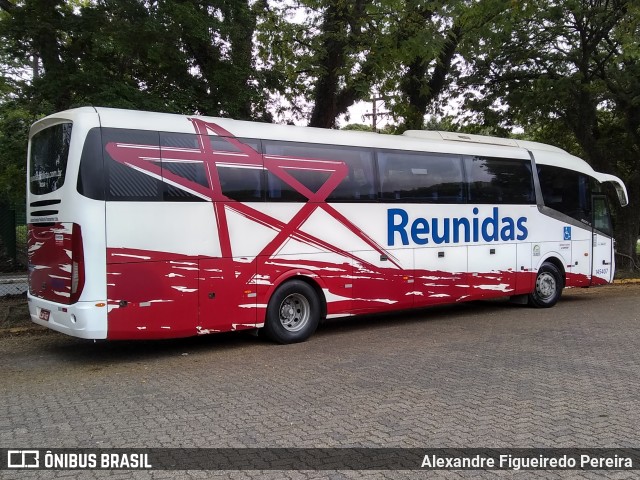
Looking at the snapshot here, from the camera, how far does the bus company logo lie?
13.8 ft

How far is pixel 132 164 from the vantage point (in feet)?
23.9

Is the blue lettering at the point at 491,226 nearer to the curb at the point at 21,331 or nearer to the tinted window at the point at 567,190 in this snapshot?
the tinted window at the point at 567,190

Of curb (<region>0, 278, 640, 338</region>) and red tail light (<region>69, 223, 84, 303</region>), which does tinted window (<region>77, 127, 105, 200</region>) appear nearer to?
red tail light (<region>69, 223, 84, 303</region>)

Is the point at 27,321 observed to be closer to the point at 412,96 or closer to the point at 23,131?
the point at 23,131

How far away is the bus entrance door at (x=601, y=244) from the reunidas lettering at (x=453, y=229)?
250 cm

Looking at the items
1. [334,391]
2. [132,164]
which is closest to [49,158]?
[132,164]

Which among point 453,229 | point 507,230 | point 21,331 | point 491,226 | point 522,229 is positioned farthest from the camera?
point 522,229

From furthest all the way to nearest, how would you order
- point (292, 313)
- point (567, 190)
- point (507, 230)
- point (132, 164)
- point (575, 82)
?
point (575, 82)
point (567, 190)
point (507, 230)
point (292, 313)
point (132, 164)

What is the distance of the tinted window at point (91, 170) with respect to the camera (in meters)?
6.99

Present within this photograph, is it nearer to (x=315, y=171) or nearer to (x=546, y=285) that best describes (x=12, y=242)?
(x=315, y=171)

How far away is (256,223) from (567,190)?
26.1 ft

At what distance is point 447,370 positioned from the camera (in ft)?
22.7

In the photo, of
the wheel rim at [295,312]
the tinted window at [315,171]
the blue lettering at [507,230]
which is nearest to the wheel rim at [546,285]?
the blue lettering at [507,230]

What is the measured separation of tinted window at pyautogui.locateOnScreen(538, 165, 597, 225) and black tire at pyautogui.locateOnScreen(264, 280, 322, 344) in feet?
20.7
